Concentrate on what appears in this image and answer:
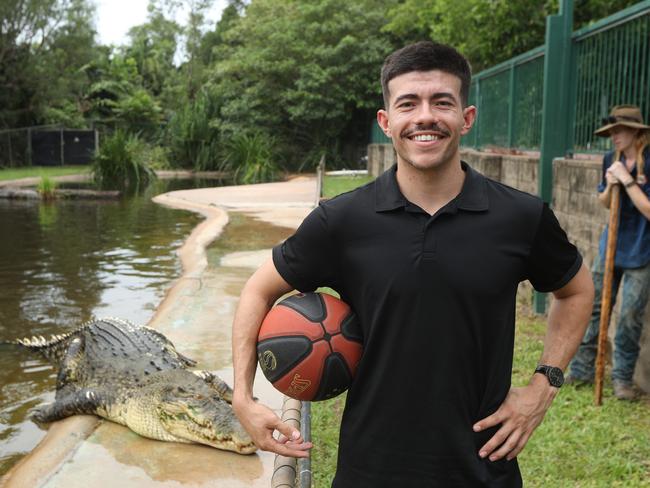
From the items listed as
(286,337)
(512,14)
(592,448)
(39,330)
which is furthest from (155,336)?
(512,14)

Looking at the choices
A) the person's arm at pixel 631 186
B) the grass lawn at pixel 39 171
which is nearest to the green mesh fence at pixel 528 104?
the person's arm at pixel 631 186

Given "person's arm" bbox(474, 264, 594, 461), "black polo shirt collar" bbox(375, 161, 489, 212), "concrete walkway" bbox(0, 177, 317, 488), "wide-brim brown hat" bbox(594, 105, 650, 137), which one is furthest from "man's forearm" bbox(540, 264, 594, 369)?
"wide-brim brown hat" bbox(594, 105, 650, 137)

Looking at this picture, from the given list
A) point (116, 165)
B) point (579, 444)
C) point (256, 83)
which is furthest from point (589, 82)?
point (256, 83)

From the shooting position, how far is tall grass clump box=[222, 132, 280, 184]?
2984 centimetres

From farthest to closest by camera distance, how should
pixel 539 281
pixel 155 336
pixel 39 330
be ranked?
pixel 39 330
pixel 155 336
pixel 539 281

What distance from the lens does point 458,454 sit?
221 cm

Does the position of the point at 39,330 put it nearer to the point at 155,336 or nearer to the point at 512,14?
the point at 155,336

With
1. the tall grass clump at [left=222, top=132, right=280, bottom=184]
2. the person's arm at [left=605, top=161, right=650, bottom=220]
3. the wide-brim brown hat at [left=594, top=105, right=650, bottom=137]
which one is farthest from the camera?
the tall grass clump at [left=222, top=132, right=280, bottom=184]

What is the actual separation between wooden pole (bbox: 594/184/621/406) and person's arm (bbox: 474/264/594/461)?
2.92m

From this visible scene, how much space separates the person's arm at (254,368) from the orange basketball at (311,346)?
6 centimetres

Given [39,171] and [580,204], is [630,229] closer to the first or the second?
[580,204]

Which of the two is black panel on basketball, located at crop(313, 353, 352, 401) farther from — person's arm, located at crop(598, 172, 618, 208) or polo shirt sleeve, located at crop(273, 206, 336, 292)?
person's arm, located at crop(598, 172, 618, 208)

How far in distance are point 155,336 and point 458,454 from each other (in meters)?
4.51

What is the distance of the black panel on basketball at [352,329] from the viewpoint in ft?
8.16
